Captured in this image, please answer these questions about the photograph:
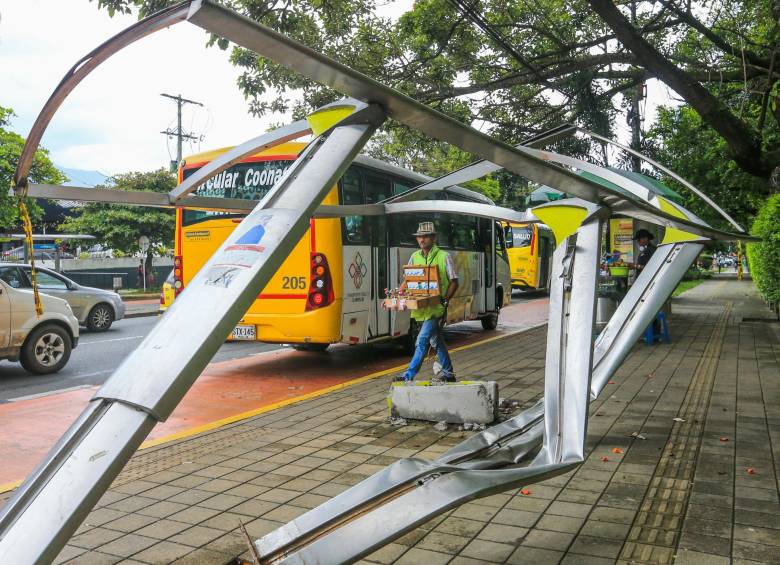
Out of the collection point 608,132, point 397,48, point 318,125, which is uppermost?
point 397,48

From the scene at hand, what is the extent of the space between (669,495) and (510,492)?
0.97 metres

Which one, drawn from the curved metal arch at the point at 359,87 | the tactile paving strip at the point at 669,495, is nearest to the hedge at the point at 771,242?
the tactile paving strip at the point at 669,495

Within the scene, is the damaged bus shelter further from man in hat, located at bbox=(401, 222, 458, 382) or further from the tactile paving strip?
man in hat, located at bbox=(401, 222, 458, 382)

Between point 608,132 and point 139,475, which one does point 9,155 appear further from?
point 139,475

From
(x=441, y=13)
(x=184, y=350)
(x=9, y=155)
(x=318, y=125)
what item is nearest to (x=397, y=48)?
(x=441, y=13)

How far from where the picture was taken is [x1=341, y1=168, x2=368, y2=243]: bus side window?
9.48m

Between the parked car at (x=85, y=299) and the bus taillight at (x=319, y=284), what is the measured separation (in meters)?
7.12

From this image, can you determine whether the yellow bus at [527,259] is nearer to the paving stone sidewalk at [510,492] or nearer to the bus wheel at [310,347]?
the bus wheel at [310,347]

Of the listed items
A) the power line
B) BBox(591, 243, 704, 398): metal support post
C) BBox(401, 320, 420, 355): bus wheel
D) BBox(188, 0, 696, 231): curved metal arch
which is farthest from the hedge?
BBox(188, 0, 696, 231): curved metal arch

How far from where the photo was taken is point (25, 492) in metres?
1.50

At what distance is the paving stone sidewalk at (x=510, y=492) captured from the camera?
343cm

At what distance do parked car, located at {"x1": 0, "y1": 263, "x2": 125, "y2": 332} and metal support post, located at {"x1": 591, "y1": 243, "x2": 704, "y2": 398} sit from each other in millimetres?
11850

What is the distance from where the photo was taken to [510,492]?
4227mm

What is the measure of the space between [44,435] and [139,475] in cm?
202
